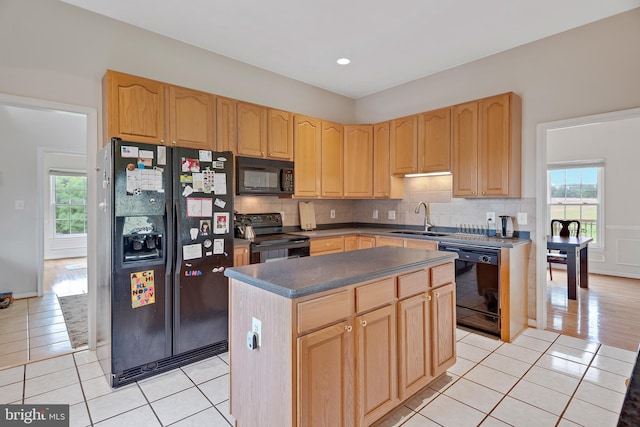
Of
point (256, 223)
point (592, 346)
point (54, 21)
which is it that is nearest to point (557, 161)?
point (592, 346)

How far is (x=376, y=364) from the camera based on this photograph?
71.1 inches

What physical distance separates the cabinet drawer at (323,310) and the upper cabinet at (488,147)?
2.53m

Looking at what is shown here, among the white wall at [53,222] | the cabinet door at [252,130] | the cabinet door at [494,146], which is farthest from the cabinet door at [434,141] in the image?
the white wall at [53,222]

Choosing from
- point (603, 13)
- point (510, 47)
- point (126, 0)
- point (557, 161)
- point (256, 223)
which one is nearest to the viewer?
point (126, 0)

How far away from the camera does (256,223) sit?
3.92 metres

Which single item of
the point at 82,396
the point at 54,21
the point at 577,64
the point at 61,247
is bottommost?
the point at 82,396

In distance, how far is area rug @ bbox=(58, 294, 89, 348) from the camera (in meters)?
3.15

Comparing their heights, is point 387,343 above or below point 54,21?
below

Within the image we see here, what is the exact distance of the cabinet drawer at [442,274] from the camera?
2.22 metres

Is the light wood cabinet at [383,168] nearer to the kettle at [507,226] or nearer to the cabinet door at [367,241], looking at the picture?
the cabinet door at [367,241]

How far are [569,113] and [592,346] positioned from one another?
214 cm

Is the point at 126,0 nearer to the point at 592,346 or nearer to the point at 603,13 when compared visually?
the point at 603,13

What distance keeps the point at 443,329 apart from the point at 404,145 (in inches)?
99.1

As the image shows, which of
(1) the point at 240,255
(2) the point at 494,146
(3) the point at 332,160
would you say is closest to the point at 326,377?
(1) the point at 240,255
